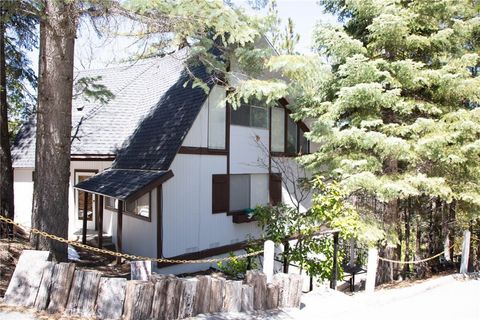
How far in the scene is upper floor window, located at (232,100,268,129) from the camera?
13.0 meters

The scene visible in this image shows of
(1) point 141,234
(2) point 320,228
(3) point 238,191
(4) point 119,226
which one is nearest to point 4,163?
(4) point 119,226

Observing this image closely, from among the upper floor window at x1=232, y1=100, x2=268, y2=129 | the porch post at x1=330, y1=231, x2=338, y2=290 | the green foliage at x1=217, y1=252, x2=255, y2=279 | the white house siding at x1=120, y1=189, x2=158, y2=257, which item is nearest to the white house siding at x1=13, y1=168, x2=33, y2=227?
the white house siding at x1=120, y1=189, x2=158, y2=257

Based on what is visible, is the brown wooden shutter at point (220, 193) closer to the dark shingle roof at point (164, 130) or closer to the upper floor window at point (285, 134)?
the dark shingle roof at point (164, 130)

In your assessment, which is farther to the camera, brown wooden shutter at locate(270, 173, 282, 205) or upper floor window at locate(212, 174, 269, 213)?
brown wooden shutter at locate(270, 173, 282, 205)

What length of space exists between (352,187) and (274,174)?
5.75 metres

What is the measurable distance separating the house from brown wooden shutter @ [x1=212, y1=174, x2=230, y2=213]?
1.3 inches

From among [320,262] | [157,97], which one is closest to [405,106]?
[320,262]

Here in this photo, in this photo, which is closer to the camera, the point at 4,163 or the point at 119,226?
the point at 4,163

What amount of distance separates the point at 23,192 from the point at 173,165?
8.21m

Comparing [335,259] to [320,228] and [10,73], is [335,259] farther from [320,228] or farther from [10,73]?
[10,73]

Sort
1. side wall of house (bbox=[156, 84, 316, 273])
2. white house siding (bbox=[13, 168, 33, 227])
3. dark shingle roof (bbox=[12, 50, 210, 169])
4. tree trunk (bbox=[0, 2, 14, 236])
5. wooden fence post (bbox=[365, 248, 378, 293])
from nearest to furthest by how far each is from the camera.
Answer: wooden fence post (bbox=[365, 248, 378, 293]) < tree trunk (bbox=[0, 2, 14, 236]) < side wall of house (bbox=[156, 84, 316, 273]) < dark shingle roof (bbox=[12, 50, 210, 169]) < white house siding (bbox=[13, 168, 33, 227])

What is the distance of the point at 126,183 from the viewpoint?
10547mm

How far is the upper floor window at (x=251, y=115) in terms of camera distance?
42.5ft

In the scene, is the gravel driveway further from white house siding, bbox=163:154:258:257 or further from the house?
white house siding, bbox=163:154:258:257
